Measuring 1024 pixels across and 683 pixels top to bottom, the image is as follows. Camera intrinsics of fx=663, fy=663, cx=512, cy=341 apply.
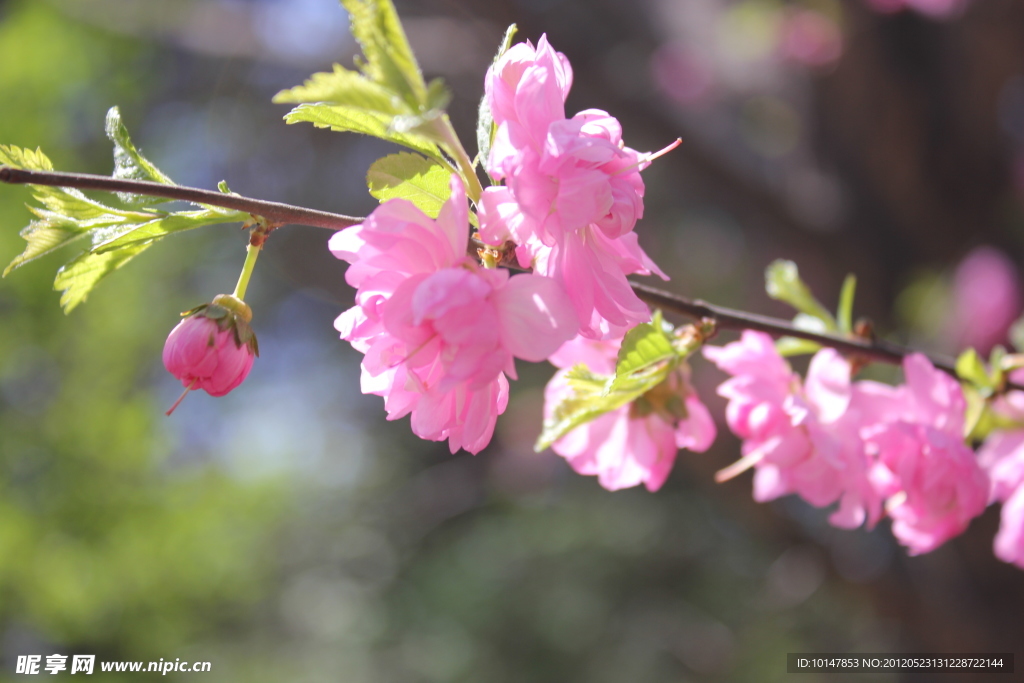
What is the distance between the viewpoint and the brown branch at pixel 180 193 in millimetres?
303

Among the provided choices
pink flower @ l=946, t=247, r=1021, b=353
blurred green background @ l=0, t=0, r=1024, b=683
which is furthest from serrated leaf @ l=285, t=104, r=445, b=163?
pink flower @ l=946, t=247, r=1021, b=353

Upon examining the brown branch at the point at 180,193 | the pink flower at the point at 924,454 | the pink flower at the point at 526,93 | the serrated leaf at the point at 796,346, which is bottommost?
the pink flower at the point at 924,454

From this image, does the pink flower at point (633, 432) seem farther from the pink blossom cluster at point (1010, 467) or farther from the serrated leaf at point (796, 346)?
the pink blossom cluster at point (1010, 467)

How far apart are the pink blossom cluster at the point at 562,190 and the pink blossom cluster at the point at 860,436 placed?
203 mm

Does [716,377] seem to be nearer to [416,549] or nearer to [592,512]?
[592,512]

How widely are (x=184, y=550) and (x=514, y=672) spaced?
1.72 m

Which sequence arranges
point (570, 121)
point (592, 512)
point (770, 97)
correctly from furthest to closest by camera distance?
1. point (592, 512)
2. point (770, 97)
3. point (570, 121)

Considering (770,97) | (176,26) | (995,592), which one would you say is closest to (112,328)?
(176,26)

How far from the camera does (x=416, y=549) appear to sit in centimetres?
365

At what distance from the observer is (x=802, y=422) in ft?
1.57

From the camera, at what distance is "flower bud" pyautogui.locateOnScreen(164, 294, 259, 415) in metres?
0.36

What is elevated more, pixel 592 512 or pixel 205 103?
pixel 205 103

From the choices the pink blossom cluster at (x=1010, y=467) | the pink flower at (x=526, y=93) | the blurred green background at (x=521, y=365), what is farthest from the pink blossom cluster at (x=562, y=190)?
the blurred green background at (x=521, y=365)

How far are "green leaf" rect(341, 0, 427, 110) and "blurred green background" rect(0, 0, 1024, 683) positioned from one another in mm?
1595
